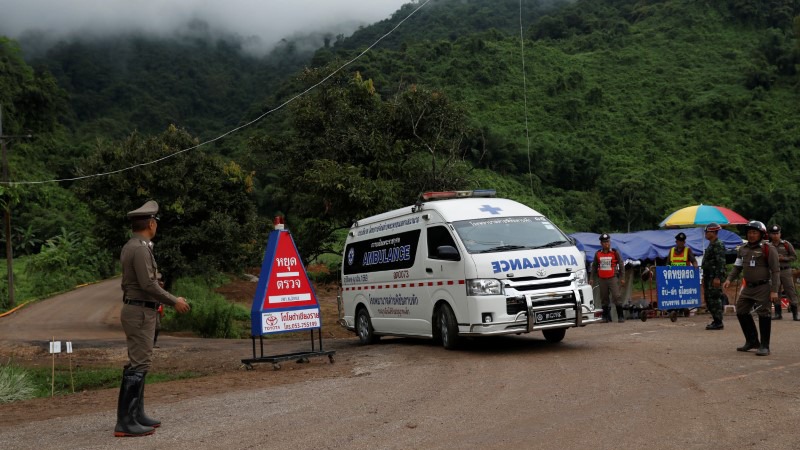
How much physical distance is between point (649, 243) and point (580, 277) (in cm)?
1488

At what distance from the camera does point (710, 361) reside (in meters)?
9.74

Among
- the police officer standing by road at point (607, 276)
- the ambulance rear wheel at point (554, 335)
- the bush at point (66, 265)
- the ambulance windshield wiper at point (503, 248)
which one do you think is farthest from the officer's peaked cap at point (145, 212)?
the bush at point (66, 265)

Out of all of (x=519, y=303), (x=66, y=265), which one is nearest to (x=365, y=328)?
(x=519, y=303)

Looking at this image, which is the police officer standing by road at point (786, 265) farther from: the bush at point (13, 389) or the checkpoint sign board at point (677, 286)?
the bush at point (13, 389)

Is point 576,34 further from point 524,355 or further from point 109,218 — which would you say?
point 524,355

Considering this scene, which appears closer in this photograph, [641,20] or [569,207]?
[569,207]

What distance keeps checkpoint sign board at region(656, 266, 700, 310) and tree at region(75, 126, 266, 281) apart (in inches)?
596

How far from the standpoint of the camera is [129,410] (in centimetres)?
688

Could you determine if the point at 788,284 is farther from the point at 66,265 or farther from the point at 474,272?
the point at 66,265

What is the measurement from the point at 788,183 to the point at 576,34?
131 feet

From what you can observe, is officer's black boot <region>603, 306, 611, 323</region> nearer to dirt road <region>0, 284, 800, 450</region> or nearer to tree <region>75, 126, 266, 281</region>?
dirt road <region>0, 284, 800, 450</region>

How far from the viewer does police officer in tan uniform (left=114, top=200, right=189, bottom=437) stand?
6887mm

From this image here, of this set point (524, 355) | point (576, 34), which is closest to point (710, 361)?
point (524, 355)

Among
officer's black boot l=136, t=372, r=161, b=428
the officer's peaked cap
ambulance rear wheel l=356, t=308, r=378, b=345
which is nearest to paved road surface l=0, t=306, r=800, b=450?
officer's black boot l=136, t=372, r=161, b=428
